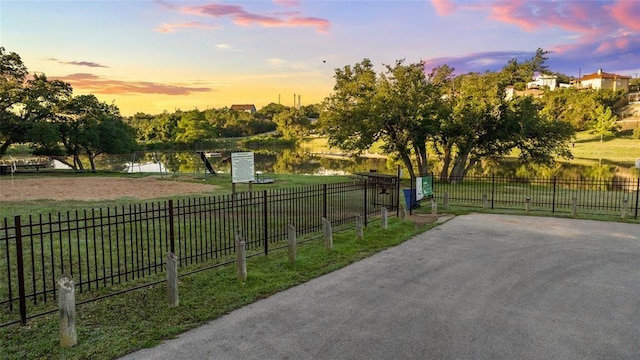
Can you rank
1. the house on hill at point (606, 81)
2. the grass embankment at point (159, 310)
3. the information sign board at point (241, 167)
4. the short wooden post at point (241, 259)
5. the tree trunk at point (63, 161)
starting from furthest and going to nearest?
the house on hill at point (606, 81) < the tree trunk at point (63, 161) < the information sign board at point (241, 167) < the short wooden post at point (241, 259) < the grass embankment at point (159, 310)

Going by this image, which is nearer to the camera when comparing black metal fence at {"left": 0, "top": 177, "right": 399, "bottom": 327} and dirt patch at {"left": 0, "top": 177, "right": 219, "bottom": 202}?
black metal fence at {"left": 0, "top": 177, "right": 399, "bottom": 327}

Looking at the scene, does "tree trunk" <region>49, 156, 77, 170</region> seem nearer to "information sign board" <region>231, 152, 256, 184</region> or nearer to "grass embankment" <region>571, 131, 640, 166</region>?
"information sign board" <region>231, 152, 256, 184</region>

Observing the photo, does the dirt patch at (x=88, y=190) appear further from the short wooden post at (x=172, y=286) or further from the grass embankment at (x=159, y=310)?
the short wooden post at (x=172, y=286)

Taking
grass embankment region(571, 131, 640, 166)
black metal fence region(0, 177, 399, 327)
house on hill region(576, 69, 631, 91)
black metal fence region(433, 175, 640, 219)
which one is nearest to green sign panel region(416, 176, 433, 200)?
black metal fence region(433, 175, 640, 219)

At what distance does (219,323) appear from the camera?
18.6 ft

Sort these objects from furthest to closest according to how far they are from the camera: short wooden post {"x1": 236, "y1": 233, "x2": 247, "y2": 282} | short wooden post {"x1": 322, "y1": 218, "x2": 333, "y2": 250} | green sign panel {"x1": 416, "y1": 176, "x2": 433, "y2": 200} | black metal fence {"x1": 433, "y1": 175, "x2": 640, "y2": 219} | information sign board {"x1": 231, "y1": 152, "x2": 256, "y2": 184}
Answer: black metal fence {"x1": 433, "y1": 175, "x2": 640, "y2": 219}, green sign panel {"x1": 416, "y1": 176, "x2": 433, "y2": 200}, information sign board {"x1": 231, "y1": 152, "x2": 256, "y2": 184}, short wooden post {"x1": 322, "y1": 218, "x2": 333, "y2": 250}, short wooden post {"x1": 236, "y1": 233, "x2": 247, "y2": 282}

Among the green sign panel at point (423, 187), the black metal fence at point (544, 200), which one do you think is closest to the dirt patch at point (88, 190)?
the green sign panel at point (423, 187)

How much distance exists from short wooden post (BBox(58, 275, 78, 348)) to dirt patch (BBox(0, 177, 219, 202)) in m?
14.9

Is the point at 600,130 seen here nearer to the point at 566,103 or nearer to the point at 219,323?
the point at 566,103

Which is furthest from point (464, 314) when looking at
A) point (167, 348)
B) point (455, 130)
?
point (455, 130)

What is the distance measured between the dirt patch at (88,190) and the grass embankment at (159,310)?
1295cm

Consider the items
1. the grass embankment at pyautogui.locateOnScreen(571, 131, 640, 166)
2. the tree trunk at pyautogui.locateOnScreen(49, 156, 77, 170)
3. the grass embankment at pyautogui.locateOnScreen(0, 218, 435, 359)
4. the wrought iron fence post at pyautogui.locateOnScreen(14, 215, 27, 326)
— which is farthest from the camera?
the grass embankment at pyautogui.locateOnScreen(571, 131, 640, 166)

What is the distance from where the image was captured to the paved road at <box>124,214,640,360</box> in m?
4.99

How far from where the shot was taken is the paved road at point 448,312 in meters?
4.99
